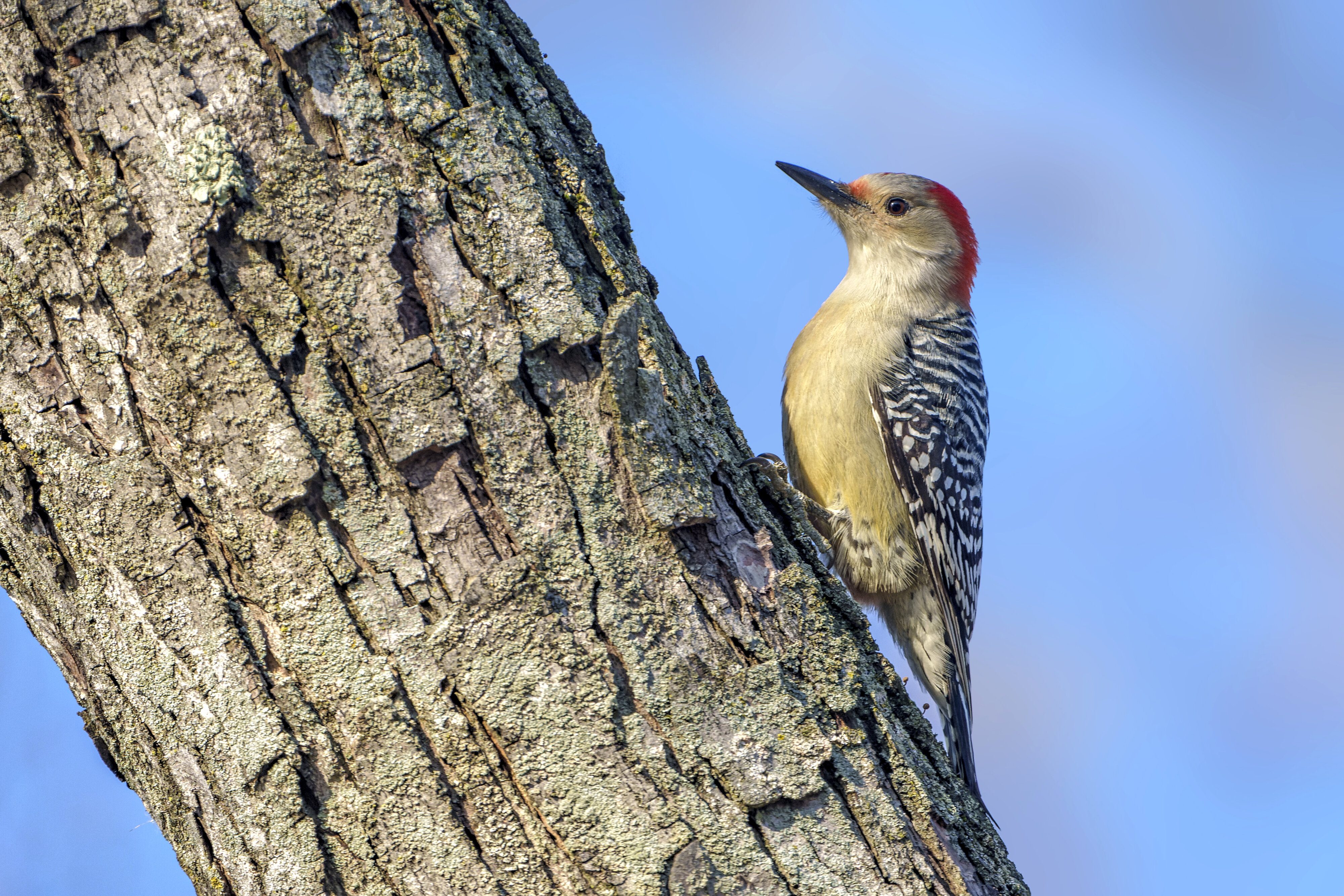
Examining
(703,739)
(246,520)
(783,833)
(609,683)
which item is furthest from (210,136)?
(783,833)

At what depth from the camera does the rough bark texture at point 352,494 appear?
1.97m

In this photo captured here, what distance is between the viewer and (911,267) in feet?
18.9

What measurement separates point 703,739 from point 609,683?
234 millimetres

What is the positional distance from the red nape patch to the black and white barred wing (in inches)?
15.7

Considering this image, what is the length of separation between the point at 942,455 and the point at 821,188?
1.89 m

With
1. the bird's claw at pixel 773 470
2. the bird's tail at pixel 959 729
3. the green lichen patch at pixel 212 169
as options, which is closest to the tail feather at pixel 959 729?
the bird's tail at pixel 959 729

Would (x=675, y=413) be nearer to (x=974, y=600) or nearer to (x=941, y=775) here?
(x=941, y=775)

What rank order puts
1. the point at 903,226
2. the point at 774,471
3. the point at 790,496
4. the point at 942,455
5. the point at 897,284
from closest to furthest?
the point at 790,496
the point at 774,471
the point at 942,455
the point at 897,284
the point at 903,226

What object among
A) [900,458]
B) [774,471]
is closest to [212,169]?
[774,471]

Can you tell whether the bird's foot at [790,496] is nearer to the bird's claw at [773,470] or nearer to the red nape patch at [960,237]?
the bird's claw at [773,470]

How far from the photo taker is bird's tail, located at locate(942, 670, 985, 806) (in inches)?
186

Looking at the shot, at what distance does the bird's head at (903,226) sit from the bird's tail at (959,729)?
2.26 m

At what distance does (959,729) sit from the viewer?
493 centimetres

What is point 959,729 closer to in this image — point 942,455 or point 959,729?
point 959,729
